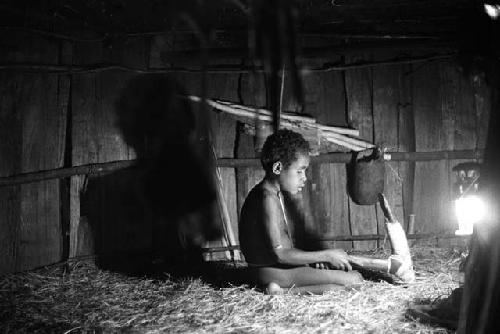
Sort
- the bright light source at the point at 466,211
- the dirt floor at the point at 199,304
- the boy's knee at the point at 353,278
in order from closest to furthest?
1. the bright light source at the point at 466,211
2. the dirt floor at the point at 199,304
3. the boy's knee at the point at 353,278

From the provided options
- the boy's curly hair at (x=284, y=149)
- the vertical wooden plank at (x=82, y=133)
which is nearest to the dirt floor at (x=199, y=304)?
the vertical wooden plank at (x=82, y=133)

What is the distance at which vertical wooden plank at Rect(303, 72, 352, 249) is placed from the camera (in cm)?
627

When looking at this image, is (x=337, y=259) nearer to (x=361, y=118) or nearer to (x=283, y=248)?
(x=283, y=248)

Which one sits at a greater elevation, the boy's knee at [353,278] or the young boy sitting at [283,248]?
the young boy sitting at [283,248]

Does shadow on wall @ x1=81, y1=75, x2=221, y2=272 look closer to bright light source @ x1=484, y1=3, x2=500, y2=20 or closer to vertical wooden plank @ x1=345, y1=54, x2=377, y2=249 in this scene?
vertical wooden plank @ x1=345, y1=54, x2=377, y2=249

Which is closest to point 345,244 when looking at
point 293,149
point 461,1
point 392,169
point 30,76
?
point 392,169

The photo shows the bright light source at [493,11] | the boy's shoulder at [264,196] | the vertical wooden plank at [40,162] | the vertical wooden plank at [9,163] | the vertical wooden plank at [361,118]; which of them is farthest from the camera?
the vertical wooden plank at [361,118]

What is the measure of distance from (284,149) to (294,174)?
0.88ft

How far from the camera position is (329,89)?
6.27m

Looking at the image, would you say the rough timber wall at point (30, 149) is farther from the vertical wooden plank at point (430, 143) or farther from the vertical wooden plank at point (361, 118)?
the vertical wooden plank at point (430, 143)

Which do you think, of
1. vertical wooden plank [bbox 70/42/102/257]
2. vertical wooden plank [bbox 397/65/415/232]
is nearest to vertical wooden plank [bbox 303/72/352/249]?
vertical wooden plank [bbox 397/65/415/232]

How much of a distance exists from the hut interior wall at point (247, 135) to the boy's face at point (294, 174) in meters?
1.54

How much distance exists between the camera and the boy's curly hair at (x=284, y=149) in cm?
465

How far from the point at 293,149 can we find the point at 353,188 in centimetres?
187
